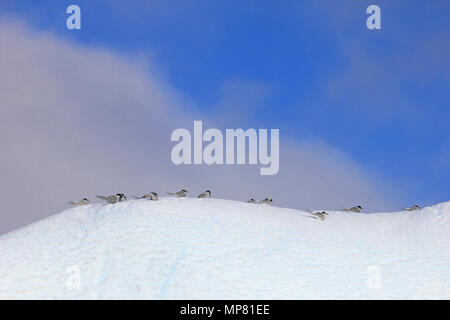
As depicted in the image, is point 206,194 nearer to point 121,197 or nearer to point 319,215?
point 121,197

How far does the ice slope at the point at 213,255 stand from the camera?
13555 millimetres

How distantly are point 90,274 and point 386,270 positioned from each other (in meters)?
8.04

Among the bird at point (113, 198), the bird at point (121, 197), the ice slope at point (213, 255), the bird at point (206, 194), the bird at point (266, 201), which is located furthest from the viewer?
the bird at point (266, 201)

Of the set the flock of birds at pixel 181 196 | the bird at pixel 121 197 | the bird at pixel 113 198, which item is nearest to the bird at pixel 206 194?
the flock of birds at pixel 181 196

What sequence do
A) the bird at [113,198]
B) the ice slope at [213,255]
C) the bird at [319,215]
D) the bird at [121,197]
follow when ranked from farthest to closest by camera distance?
the bird at [319,215] → the bird at [121,197] → the bird at [113,198] → the ice slope at [213,255]

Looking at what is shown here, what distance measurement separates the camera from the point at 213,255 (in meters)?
15.0

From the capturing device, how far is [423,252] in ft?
54.9

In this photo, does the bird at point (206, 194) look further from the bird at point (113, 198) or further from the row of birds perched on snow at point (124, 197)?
the bird at point (113, 198)

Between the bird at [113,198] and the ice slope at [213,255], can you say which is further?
the bird at [113,198]

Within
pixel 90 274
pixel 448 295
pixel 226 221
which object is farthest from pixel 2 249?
pixel 448 295
